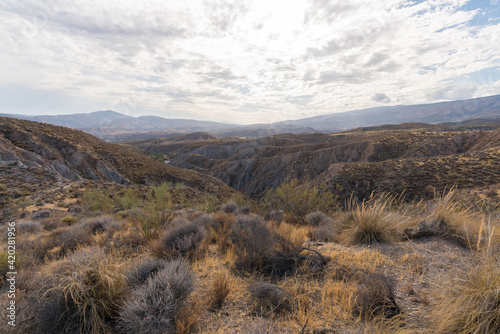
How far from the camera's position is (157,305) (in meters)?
2.52

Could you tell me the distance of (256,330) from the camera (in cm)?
222

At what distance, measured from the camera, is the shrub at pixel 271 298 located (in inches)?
114

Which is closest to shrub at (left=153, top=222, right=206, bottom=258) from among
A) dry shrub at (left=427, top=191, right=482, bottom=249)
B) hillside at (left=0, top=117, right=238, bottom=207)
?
dry shrub at (left=427, top=191, right=482, bottom=249)

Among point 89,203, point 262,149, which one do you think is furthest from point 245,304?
point 262,149

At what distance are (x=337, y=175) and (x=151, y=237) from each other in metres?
21.3

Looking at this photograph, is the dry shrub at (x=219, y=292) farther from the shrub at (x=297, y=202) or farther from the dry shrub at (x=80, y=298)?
the shrub at (x=297, y=202)

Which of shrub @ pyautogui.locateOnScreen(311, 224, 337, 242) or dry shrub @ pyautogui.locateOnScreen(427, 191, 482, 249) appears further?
shrub @ pyautogui.locateOnScreen(311, 224, 337, 242)

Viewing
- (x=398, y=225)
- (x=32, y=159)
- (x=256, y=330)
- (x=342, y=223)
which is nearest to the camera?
(x=256, y=330)

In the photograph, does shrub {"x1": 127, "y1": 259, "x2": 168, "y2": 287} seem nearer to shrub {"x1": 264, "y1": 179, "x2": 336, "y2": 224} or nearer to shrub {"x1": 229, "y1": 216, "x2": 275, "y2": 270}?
shrub {"x1": 229, "y1": 216, "x2": 275, "y2": 270}

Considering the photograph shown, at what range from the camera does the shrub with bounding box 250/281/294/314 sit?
9.46 feet

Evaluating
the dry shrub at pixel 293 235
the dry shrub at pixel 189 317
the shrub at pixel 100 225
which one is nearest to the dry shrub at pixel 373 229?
the dry shrub at pixel 293 235

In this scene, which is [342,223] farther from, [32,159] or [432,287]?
[32,159]

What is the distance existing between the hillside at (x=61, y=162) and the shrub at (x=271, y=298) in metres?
22.2

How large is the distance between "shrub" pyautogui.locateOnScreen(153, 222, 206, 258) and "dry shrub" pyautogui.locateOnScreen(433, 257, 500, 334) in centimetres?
419
